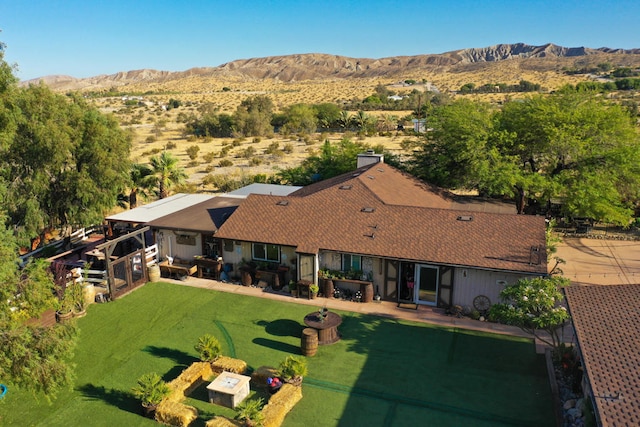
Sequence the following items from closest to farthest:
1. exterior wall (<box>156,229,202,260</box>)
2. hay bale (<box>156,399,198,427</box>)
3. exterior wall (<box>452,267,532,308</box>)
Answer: hay bale (<box>156,399,198,427</box>) → exterior wall (<box>452,267,532,308</box>) → exterior wall (<box>156,229,202,260</box>)

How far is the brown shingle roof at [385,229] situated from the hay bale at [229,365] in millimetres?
6079

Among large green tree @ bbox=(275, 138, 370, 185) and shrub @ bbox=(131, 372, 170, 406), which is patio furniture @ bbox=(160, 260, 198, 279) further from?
large green tree @ bbox=(275, 138, 370, 185)

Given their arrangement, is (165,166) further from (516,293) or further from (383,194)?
(516,293)

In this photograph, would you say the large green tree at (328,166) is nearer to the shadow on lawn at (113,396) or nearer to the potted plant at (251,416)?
the shadow on lawn at (113,396)

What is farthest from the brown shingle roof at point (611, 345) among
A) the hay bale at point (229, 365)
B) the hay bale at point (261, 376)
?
the hay bale at point (229, 365)

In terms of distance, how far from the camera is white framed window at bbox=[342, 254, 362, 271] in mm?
19781

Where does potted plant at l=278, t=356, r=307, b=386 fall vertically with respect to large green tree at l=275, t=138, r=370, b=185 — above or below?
below

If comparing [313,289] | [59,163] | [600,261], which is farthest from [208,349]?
[600,261]

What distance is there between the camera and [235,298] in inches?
789

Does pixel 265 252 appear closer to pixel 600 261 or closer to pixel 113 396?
pixel 113 396

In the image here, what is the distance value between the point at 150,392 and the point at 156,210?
14.8m

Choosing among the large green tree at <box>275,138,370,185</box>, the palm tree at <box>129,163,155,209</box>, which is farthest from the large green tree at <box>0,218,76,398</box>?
the large green tree at <box>275,138,370,185</box>

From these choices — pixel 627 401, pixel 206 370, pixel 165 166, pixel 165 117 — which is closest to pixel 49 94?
pixel 165 166

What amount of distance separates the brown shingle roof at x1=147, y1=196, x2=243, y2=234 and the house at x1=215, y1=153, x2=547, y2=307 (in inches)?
41.6
